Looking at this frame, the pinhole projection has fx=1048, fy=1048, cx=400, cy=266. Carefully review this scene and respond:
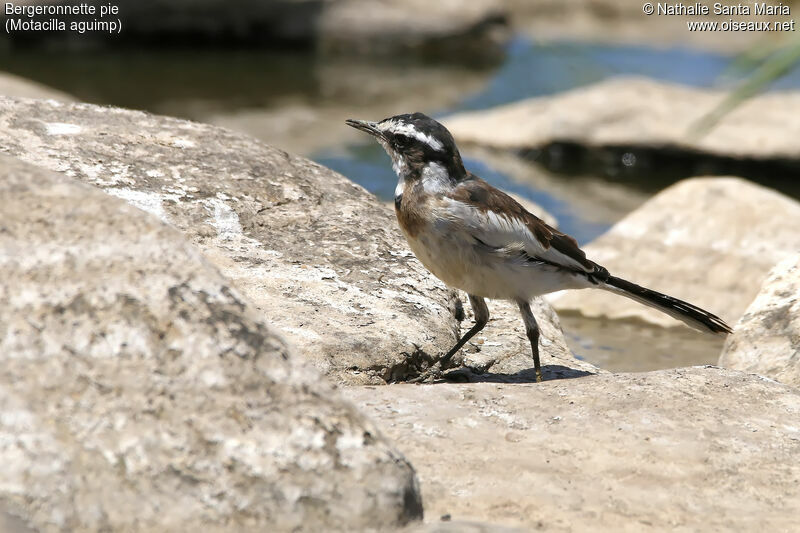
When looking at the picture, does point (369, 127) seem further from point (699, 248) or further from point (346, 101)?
point (346, 101)

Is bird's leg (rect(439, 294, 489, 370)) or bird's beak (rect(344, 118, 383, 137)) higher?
bird's beak (rect(344, 118, 383, 137))

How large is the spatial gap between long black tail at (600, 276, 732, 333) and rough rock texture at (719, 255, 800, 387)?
0.38 ft

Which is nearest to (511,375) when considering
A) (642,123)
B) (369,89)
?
(642,123)

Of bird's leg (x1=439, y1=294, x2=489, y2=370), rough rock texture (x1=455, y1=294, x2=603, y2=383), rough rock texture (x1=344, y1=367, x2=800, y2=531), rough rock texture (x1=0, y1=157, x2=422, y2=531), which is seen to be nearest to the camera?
rough rock texture (x1=0, y1=157, x2=422, y2=531)

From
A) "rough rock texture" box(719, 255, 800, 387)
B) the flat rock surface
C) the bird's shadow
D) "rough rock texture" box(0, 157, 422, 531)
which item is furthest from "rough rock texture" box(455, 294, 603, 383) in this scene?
"rough rock texture" box(0, 157, 422, 531)

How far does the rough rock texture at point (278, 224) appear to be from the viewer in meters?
4.87

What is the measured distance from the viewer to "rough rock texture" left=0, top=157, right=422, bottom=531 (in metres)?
2.79

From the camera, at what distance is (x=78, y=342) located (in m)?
3.00

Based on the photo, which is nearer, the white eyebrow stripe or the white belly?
the white belly

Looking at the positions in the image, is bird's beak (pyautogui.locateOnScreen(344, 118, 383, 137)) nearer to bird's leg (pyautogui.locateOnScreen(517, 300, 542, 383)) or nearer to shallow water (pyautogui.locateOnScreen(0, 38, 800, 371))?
bird's leg (pyautogui.locateOnScreen(517, 300, 542, 383))

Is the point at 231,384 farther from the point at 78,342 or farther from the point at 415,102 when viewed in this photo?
the point at 415,102

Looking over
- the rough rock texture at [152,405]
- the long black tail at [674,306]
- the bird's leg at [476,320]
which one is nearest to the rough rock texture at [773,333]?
the long black tail at [674,306]

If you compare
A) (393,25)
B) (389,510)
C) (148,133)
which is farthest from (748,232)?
(393,25)

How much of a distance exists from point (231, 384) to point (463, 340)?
7.89ft
